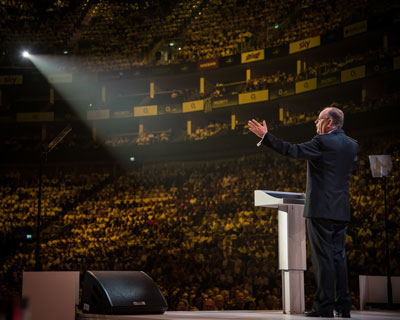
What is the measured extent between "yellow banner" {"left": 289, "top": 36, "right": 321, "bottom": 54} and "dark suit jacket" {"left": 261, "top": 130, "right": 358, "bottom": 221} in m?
9.65

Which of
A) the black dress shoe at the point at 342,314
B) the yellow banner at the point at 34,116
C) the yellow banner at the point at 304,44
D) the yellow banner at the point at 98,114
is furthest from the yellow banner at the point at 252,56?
the black dress shoe at the point at 342,314

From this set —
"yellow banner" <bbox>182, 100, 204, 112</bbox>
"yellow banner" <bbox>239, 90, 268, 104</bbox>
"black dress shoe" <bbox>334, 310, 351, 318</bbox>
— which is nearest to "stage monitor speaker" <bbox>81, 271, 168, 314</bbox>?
"black dress shoe" <bbox>334, 310, 351, 318</bbox>

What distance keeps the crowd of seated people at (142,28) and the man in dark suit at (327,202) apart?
1140cm

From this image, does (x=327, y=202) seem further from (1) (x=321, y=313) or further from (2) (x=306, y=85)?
(2) (x=306, y=85)

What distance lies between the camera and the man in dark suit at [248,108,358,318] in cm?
284

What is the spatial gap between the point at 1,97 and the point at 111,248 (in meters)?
8.16

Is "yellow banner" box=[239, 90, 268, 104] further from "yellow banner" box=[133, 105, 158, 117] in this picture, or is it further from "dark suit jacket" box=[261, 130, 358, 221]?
"dark suit jacket" box=[261, 130, 358, 221]

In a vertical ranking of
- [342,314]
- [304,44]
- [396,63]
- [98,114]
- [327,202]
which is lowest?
[342,314]

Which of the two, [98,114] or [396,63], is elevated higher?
[98,114]

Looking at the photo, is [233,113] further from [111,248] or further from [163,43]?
[111,248]

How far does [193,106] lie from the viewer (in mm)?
14523

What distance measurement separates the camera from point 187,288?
25.5 feet

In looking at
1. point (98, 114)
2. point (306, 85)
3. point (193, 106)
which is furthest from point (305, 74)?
point (98, 114)

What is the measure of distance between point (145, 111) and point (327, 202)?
1246 cm
